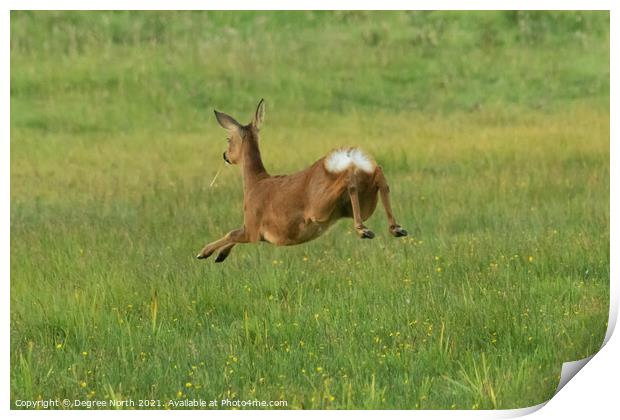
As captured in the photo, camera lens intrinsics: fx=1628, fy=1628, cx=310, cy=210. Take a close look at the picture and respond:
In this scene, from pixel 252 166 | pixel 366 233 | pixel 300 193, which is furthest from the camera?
pixel 252 166

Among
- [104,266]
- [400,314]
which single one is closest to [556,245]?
[400,314]

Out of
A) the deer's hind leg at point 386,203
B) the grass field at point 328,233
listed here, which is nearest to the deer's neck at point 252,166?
the grass field at point 328,233

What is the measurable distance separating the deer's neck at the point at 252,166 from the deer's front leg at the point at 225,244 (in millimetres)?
210

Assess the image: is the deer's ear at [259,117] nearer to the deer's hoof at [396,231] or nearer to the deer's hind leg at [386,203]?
the deer's hind leg at [386,203]

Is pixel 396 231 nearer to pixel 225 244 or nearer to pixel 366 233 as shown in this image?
pixel 366 233

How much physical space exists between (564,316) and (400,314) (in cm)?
81

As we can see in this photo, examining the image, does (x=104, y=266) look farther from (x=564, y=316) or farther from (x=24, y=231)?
(x=564, y=316)

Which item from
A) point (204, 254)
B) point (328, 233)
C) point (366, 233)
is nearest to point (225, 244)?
point (204, 254)

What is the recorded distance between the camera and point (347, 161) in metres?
6.81

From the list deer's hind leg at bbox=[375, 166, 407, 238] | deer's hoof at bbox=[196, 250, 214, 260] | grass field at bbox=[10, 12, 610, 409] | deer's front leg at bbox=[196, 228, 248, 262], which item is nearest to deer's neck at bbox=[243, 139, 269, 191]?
deer's front leg at bbox=[196, 228, 248, 262]

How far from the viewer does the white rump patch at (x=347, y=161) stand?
22.2 feet

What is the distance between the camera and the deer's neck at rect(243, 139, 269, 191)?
717 cm

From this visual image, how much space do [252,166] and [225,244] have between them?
413 mm

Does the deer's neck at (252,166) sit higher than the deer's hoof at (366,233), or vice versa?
the deer's neck at (252,166)
